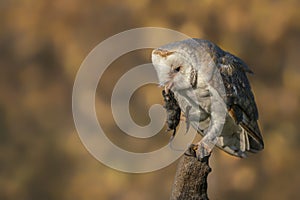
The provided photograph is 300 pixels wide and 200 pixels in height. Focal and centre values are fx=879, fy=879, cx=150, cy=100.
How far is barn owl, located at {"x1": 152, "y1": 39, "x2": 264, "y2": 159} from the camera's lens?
3812mm

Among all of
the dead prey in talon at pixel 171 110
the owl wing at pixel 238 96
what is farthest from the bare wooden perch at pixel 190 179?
the owl wing at pixel 238 96

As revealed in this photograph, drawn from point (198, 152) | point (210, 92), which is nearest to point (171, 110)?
point (210, 92)

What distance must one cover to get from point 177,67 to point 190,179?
493 mm

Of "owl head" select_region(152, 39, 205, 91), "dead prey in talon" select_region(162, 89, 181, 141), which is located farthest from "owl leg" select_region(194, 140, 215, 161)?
"owl head" select_region(152, 39, 205, 91)

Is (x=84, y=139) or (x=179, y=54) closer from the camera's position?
(x=179, y=54)

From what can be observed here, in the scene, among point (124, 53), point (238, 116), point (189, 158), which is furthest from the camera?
point (124, 53)

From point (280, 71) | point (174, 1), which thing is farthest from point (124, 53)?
point (280, 71)

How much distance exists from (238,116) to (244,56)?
136 inches

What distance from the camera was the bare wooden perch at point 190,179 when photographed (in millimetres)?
3689

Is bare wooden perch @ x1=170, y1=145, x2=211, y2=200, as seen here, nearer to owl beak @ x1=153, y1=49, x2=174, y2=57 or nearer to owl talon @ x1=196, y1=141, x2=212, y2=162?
owl talon @ x1=196, y1=141, x2=212, y2=162

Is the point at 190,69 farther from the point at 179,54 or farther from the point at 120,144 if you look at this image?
the point at 120,144

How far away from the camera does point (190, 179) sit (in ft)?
12.1

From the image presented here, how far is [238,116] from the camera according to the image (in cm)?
396

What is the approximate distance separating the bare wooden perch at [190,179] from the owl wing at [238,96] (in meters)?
0.35
